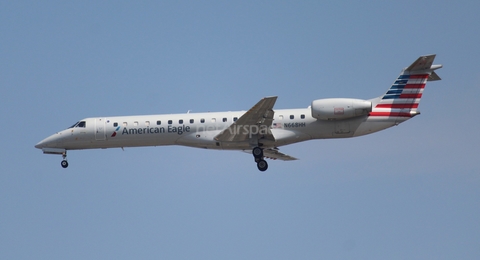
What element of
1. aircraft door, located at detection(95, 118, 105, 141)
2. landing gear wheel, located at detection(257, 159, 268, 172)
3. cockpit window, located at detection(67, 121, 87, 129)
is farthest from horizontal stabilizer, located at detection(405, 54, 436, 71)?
cockpit window, located at detection(67, 121, 87, 129)

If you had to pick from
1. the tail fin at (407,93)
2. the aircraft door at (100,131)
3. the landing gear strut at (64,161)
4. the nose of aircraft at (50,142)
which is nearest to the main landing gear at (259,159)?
the tail fin at (407,93)

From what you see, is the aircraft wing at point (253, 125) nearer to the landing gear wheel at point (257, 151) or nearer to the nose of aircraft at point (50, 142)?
the landing gear wheel at point (257, 151)

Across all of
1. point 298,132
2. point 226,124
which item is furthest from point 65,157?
point 298,132

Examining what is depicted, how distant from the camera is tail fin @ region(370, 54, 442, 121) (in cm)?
3459

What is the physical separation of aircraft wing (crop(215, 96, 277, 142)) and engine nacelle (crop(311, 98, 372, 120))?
2254 mm

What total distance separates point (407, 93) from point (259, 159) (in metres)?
7.33

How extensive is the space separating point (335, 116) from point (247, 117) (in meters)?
3.97

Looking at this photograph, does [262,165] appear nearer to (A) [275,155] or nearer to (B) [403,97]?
(A) [275,155]

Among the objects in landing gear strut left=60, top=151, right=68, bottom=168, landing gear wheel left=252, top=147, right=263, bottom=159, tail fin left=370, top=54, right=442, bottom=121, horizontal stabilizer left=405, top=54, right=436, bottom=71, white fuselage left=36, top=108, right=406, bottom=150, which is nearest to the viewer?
horizontal stabilizer left=405, top=54, right=436, bottom=71

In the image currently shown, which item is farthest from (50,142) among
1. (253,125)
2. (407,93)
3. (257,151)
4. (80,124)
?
(407,93)

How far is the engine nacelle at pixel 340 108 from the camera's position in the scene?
3416 cm

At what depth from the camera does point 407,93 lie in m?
34.8

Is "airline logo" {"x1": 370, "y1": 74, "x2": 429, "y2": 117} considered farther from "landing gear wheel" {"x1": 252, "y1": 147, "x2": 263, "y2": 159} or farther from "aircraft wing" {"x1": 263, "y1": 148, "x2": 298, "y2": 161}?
"aircraft wing" {"x1": 263, "y1": 148, "x2": 298, "y2": 161}

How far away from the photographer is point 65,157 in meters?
37.6
